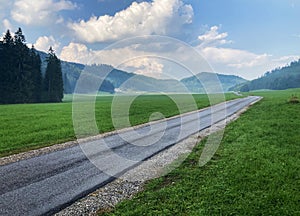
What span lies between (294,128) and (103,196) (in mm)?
17852

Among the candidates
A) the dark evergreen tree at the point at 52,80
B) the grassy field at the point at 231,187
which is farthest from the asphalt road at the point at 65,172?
the dark evergreen tree at the point at 52,80

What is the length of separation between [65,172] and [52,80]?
8415 centimetres

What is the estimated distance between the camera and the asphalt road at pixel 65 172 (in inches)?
352

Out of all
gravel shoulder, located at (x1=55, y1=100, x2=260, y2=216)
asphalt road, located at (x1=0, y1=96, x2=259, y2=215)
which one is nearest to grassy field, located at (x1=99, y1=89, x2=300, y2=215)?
gravel shoulder, located at (x1=55, y1=100, x2=260, y2=216)

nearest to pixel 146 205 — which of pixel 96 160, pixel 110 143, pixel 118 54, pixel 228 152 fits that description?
pixel 96 160

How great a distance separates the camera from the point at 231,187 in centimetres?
1003

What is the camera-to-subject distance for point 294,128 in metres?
21.8

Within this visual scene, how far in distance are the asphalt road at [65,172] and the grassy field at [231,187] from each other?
7.16ft

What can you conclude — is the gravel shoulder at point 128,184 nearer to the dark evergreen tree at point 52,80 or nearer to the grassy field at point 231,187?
the grassy field at point 231,187

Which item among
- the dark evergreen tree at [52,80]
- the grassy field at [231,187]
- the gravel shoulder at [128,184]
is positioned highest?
the dark evergreen tree at [52,80]

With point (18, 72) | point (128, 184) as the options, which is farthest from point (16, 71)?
point (128, 184)

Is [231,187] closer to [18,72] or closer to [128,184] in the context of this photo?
[128,184]

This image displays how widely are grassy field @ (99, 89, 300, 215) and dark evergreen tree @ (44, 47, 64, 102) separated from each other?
3268 inches

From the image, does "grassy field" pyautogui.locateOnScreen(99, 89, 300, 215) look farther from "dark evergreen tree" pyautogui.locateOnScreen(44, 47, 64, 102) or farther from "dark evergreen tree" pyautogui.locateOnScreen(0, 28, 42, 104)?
"dark evergreen tree" pyautogui.locateOnScreen(44, 47, 64, 102)
